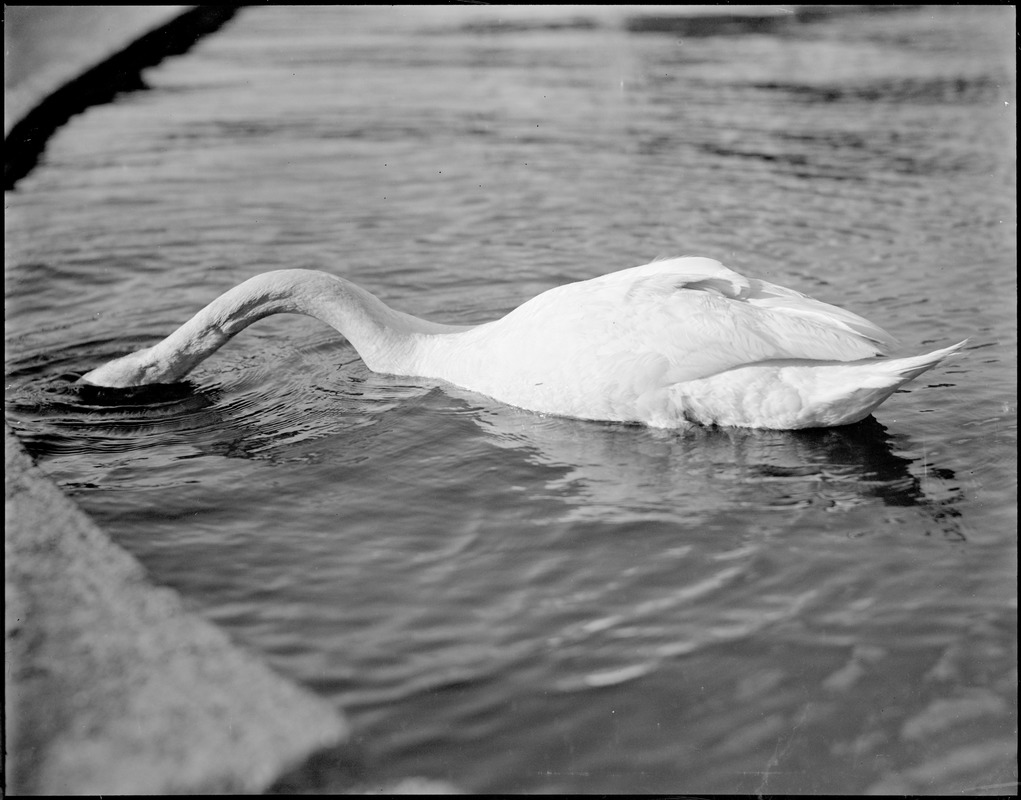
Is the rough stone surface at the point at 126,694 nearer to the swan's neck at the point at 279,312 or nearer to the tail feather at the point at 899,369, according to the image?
the swan's neck at the point at 279,312

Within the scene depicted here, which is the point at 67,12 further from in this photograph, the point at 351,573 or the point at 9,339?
the point at 351,573

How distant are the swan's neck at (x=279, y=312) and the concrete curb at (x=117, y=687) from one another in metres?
1.68

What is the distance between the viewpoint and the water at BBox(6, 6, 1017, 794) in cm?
395

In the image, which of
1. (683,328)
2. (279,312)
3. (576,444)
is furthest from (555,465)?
(279,312)

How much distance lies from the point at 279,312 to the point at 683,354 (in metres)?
Result: 2.60

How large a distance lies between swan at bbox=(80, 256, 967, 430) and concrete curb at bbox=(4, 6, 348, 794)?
2360mm

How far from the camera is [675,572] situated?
4.81 meters

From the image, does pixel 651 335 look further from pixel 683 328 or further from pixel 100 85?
pixel 100 85

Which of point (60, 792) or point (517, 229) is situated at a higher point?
point (517, 229)

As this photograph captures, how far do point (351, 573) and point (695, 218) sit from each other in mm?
6535

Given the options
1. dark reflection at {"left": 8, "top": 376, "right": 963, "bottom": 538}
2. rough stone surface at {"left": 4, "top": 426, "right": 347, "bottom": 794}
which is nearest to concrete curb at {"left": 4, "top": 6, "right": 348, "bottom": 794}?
rough stone surface at {"left": 4, "top": 426, "right": 347, "bottom": 794}

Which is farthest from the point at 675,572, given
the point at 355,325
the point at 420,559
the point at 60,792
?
the point at 355,325

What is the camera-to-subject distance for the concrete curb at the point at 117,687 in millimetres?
3574

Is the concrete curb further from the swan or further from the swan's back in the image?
the swan's back
